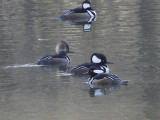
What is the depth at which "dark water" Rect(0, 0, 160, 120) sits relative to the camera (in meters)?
14.5

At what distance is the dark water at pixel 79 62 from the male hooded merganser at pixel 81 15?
0.41m

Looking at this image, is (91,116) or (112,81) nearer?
(91,116)

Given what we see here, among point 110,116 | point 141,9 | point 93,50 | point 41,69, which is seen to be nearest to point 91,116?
point 110,116

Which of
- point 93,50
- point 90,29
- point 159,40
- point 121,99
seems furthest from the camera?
point 90,29

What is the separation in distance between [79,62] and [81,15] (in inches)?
417

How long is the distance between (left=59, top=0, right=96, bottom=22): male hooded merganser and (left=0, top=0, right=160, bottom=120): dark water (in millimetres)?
408

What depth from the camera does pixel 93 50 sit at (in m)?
20.8

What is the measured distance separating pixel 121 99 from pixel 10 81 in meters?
3.14

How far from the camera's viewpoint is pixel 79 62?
1948 centimetres

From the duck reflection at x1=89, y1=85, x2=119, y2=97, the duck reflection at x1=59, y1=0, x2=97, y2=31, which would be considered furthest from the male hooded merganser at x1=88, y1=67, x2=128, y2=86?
the duck reflection at x1=59, y1=0, x2=97, y2=31

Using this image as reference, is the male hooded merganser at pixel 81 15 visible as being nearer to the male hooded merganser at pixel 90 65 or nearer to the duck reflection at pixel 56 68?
the duck reflection at pixel 56 68

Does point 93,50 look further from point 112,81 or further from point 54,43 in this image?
point 112,81

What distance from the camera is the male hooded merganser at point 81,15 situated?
28641 millimetres

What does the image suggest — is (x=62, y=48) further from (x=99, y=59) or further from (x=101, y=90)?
(x=101, y=90)
